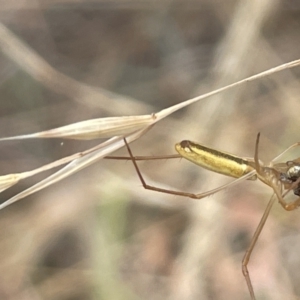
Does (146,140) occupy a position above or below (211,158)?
above

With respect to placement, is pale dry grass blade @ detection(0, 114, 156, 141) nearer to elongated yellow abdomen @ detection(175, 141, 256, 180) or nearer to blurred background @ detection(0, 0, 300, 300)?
elongated yellow abdomen @ detection(175, 141, 256, 180)

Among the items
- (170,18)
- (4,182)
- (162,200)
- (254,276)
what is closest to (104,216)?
(162,200)

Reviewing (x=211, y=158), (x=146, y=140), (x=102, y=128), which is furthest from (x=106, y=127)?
(x=146, y=140)

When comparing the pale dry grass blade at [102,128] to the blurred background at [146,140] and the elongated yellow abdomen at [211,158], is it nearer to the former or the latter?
the elongated yellow abdomen at [211,158]

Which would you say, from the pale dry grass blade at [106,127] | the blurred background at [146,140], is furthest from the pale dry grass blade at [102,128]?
the blurred background at [146,140]

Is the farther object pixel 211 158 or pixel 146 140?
pixel 146 140

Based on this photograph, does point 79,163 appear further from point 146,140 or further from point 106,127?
point 146,140

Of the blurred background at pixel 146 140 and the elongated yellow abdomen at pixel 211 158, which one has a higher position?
the blurred background at pixel 146 140

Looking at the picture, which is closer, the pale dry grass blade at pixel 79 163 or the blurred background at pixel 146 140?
the pale dry grass blade at pixel 79 163
